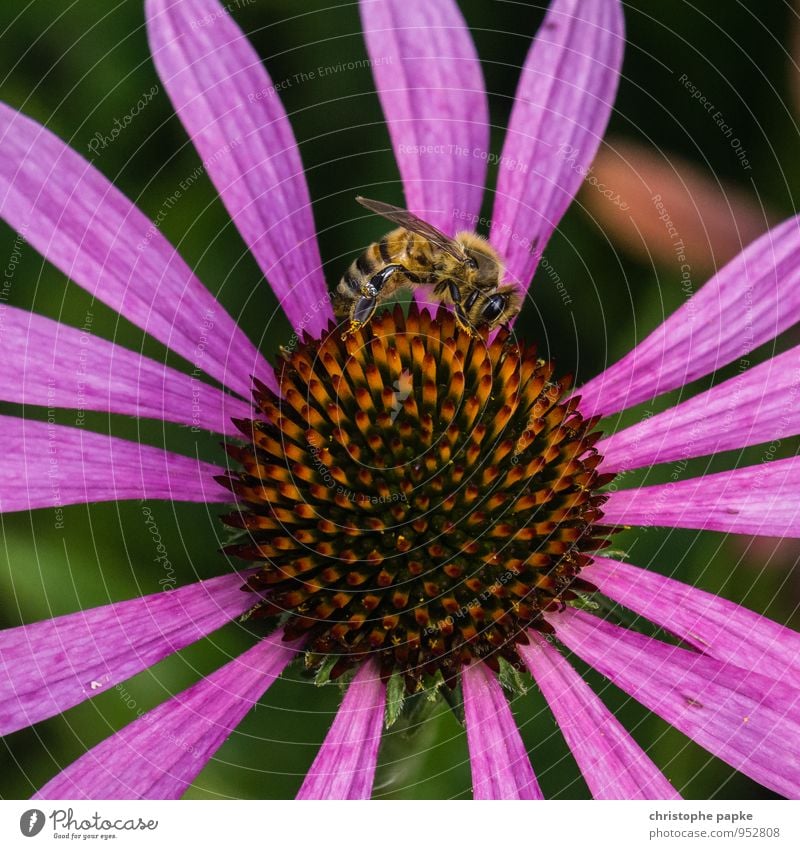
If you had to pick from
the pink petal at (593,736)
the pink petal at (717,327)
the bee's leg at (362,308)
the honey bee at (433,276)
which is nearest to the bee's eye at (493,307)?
the honey bee at (433,276)

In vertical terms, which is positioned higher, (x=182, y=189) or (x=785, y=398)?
(x=182, y=189)

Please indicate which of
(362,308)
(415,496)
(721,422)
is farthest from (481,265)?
(721,422)

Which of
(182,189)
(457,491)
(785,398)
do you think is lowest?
(457,491)

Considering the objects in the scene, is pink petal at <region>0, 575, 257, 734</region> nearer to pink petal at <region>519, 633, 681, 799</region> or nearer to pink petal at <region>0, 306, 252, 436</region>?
pink petal at <region>0, 306, 252, 436</region>

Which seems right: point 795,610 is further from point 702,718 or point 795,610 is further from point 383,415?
point 383,415

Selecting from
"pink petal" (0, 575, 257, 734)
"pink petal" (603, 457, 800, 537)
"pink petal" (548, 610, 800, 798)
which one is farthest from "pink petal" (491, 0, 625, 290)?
"pink petal" (0, 575, 257, 734)
